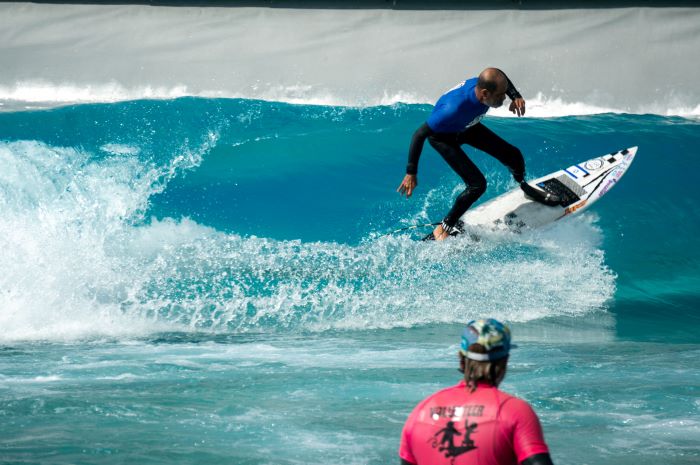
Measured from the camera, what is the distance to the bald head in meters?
7.01

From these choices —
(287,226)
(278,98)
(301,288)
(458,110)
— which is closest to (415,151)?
(458,110)

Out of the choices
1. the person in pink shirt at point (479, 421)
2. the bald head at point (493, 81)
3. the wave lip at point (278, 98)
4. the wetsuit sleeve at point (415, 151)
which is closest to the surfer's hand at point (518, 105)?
the bald head at point (493, 81)

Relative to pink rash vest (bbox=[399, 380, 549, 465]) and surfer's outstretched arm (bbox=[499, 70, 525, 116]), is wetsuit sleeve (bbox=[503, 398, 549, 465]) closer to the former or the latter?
pink rash vest (bbox=[399, 380, 549, 465])

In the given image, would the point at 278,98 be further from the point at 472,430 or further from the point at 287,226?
the point at 472,430

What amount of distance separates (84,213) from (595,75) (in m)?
7.79

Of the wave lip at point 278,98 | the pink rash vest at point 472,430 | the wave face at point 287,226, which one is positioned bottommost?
the pink rash vest at point 472,430

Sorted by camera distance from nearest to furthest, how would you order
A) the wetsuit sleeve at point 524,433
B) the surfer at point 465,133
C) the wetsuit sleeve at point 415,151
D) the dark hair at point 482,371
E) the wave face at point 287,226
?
1. the wetsuit sleeve at point 524,433
2. the dark hair at point 482,371
3. the surfer at point 465,133
4. the wetsuit sleeve at point 415,151
5. the wave face at point 287,226

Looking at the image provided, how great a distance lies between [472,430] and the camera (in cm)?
254

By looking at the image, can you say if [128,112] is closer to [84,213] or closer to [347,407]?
[84,213]

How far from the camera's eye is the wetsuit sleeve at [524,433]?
246cm

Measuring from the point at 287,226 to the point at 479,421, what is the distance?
8.79 m

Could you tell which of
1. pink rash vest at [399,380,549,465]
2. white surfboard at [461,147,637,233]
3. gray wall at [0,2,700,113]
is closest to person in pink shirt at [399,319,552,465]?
pink rash vest at [399,380,549,465]

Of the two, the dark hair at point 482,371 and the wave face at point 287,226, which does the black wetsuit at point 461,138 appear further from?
the dark hair at point 482,371

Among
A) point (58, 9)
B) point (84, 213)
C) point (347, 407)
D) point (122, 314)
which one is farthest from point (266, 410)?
point (58, 9)
